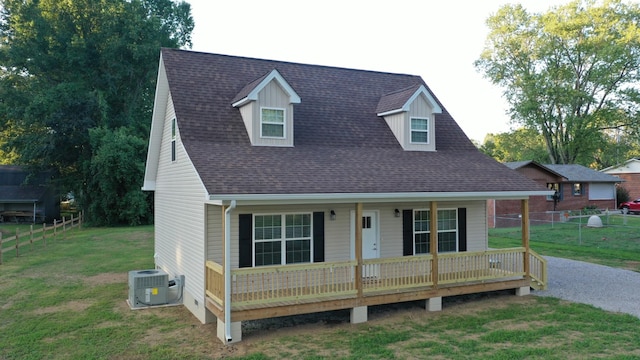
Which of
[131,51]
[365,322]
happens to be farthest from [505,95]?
[365,322]

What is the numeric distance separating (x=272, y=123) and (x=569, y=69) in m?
43.3

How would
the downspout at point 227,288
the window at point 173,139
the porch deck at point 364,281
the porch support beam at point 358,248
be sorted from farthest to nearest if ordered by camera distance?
the window at point 173,139
the porch support beam at point 358,248
the porch deck at point 364,281
the downspout at point 227,288

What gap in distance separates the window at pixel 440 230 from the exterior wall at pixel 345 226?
0.25 m

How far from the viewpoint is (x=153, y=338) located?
9.27 m

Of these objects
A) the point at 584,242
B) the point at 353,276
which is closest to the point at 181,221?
the point at 353,276

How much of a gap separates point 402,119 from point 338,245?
4822 millimetres

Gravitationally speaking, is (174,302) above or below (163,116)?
below

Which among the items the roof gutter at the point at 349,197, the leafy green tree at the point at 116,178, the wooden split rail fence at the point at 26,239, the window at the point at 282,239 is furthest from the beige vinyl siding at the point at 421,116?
the leafy green tree at the point at 116,178

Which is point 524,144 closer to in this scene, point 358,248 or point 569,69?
point 569,69

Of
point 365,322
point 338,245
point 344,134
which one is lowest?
point 365,322

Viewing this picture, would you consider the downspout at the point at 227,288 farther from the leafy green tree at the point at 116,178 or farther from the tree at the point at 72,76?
the tree at the point at 72,76

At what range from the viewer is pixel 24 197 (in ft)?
123

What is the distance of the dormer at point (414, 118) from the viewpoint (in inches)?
554

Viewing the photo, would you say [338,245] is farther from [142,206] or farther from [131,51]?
[131,51]
